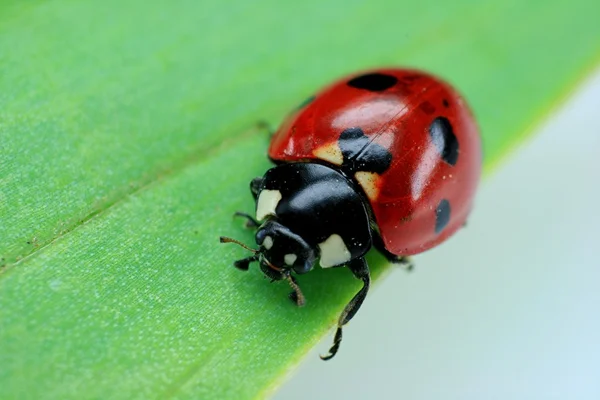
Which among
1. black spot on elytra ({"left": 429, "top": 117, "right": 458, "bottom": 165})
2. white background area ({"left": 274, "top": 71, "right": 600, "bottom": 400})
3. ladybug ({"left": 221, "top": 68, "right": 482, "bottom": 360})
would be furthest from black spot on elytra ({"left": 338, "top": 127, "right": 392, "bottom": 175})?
white background area ({"left": 274, "top": 71, "right": 600, "bottom": 400})

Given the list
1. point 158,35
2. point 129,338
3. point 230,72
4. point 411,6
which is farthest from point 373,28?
point 129,338

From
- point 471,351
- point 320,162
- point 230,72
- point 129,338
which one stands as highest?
point 230,72

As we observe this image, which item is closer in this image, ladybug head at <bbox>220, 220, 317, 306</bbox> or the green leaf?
the green leaf

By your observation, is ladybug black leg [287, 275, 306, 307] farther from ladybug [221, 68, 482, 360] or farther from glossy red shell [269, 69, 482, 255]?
glossy red shell [269, 69, 482, 255]

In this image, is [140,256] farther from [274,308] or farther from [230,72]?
[230,72]

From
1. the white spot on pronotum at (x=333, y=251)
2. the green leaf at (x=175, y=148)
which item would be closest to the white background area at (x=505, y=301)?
the green leaf at (x=175, y=148)

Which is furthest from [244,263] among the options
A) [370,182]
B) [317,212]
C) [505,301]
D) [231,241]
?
[505,301]

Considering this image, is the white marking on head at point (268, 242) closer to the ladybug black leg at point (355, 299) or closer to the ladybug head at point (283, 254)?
the ladybug head at point (283, 254)
